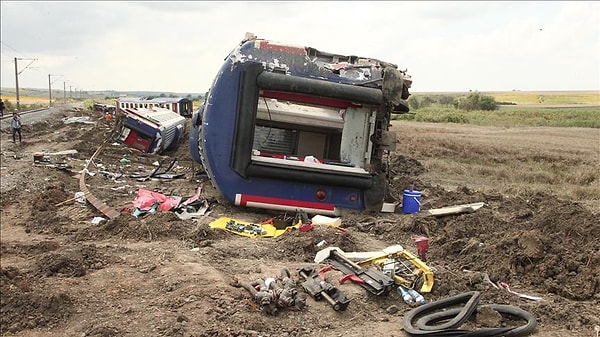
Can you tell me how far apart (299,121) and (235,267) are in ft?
11.7

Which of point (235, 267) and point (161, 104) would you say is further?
point (161, 104)

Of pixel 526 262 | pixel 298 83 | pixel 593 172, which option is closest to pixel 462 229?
pixel 526 262

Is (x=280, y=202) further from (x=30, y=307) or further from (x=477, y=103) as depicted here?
(x=477, y=103)

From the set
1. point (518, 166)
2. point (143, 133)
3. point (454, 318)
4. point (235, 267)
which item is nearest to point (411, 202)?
point (235, 267)

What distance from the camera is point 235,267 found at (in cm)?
501

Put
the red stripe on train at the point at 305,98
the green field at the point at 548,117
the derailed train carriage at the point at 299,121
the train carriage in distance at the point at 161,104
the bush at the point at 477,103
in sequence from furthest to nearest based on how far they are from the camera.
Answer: the bush at the point at 477,103 → the green field at the point at 548,117 → the train carriage in distance at the point at 161,104 → the red stripe on train at the point at 305,98 → the derailed train carriage at the point at 299,121

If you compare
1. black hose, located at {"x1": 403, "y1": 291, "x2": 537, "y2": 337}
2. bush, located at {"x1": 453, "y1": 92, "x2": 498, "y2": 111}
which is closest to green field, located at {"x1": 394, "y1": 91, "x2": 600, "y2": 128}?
bush, located at {"x1": 453, "y1": 92, "x2": 498, "y2": 111}

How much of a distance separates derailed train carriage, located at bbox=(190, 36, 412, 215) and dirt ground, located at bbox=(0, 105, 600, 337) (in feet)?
1.34

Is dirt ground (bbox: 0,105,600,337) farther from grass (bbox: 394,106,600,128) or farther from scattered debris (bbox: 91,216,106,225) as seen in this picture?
grass (bbox: 394,106,600,128)

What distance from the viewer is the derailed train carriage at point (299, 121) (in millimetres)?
7293

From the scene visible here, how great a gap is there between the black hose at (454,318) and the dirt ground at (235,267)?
111 mm

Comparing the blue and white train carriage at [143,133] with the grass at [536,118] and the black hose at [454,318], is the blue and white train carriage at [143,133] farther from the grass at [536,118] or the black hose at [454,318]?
the grass at [536,118]

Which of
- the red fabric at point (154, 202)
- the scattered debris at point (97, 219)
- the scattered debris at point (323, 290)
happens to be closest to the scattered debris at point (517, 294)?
the scattered debris at point (323, 290)

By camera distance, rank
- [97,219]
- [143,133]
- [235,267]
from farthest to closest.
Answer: [143,133], [97,219], [235,267]
